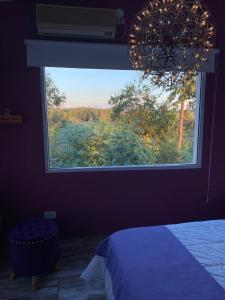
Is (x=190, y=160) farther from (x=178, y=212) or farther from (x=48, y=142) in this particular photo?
(x=48, y=142)

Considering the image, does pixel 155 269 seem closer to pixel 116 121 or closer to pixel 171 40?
pixel 171 40

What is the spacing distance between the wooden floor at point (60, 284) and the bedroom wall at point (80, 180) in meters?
0.46

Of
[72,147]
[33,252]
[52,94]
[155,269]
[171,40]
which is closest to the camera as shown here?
[155,269]

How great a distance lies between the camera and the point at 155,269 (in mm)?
1397

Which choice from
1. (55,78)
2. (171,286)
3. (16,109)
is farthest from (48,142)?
(171,286)

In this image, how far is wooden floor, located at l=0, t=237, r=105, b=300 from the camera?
202 centimetres

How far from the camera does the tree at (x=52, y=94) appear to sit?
2.71m


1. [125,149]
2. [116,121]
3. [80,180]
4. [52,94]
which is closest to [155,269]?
[80,180]

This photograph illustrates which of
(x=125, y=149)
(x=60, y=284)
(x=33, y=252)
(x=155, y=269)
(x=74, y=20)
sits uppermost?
(x=74, y=20)

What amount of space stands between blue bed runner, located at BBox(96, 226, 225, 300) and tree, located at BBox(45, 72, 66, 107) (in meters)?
1.58

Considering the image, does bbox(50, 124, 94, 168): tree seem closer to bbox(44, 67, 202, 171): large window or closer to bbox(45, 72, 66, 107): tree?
bbox(44, 67, 202, 171): large window

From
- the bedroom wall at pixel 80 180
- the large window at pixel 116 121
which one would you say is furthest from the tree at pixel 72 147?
the bedroom wall at pixel 80 180

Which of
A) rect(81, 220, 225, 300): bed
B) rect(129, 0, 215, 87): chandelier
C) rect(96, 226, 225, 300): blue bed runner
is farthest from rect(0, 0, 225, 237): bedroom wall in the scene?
rect(129, 0, 215, 87): chandelier

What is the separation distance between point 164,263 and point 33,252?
113 centimetres
